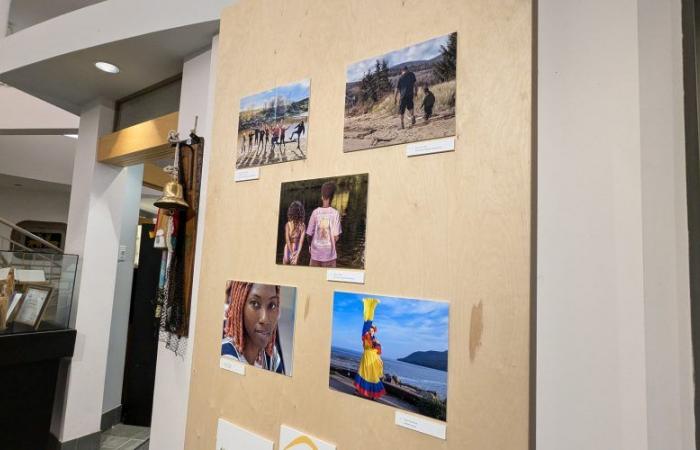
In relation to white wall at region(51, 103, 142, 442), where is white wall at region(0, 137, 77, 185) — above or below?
above

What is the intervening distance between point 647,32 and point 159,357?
261 cm

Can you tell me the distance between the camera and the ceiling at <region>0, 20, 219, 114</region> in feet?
7.32

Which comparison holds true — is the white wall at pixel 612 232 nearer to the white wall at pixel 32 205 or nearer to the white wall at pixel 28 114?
the white wall at pixel 28 114

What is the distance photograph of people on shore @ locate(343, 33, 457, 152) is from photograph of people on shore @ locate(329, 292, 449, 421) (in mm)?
506

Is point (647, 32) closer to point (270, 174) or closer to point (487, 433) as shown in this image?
point (487, 433)

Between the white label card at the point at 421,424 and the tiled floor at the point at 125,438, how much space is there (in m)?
3.00

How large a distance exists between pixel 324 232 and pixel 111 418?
351cm

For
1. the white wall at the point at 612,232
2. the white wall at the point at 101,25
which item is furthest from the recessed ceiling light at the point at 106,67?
the white wall at the point at 612,232

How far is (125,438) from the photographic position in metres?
3.32

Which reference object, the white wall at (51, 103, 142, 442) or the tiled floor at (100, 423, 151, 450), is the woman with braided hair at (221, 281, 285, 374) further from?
the tiled floor at (100, 423, 151, 450)

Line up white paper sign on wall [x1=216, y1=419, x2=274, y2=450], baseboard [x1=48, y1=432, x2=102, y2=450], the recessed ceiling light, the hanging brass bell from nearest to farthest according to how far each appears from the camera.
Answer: white paper sign on wall [x1=216, y1=419, x2=274, y2=450] → the hanging brass bell → the recessed ceiling light → baseboard [x1=48, y1=432, x2=102, y2=450]

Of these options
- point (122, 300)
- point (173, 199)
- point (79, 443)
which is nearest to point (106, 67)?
point (173, 199)

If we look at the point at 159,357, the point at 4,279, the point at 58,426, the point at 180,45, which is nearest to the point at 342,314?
the point at 159,357

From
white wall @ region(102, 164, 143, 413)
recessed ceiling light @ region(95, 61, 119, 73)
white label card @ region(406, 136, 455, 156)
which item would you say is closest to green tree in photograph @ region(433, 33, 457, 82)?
white label card @ region(406, 136, 455, 156)
